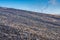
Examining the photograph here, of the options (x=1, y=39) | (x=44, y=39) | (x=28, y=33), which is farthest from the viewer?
(x=28, y=33)

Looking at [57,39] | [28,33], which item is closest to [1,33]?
[28,33]

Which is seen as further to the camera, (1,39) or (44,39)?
(44,39)

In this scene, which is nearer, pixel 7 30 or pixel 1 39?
pixel 1 39

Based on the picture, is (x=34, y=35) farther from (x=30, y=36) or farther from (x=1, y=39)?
(x=1, y=39)

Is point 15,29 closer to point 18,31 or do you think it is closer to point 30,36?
point 18,31

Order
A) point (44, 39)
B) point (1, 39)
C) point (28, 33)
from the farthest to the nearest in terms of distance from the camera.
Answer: point (28, 33) < point (44, 39) < point (1, 39)

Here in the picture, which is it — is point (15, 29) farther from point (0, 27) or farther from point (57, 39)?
point (57, 39)

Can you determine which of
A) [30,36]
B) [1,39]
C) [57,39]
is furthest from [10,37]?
[57,39]

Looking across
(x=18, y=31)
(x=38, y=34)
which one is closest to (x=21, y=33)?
(x=18, y=31)
